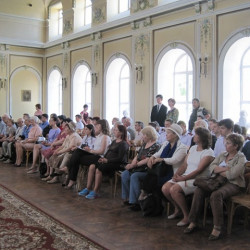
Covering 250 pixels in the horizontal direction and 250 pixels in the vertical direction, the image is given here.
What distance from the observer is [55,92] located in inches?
674

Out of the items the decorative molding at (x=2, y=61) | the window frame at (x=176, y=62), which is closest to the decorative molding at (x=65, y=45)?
the decorative molding at (x=2, y=61)

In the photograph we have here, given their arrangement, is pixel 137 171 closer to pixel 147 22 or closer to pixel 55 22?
pixel 147 22

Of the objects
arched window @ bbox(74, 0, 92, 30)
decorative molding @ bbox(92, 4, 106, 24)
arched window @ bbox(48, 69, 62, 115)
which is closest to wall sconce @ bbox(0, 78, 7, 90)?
arched window @ bbox(48, 69, 62, 115)

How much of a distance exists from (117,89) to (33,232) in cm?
949

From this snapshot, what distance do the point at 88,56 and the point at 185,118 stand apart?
189 inches

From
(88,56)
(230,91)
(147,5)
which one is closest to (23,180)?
(230,91)

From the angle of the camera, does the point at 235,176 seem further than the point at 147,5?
No

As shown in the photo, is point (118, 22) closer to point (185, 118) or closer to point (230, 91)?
point (185, 118)

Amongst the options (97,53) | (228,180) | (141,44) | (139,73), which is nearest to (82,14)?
(97,53)

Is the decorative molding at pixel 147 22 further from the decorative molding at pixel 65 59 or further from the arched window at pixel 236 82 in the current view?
the decorative molding at pixel 65 59

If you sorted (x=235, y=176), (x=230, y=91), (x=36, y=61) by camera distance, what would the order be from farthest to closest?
(x=36, y=61) < (x=230, y=91) < (x=235, y=176)

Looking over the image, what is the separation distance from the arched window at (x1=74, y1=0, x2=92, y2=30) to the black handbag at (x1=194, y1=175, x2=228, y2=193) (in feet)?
37.6

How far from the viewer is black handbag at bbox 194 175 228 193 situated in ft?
14.2

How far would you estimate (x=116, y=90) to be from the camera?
13.4 m
